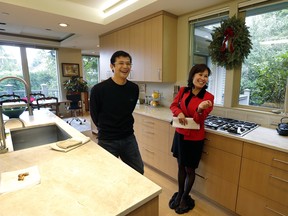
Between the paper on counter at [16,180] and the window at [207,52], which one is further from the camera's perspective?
the window at [207,52]

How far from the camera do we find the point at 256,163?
1538 millimetres

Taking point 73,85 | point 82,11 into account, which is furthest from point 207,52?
point 73,85

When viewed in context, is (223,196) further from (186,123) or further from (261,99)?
(261,99)

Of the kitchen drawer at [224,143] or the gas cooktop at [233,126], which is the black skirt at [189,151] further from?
the gas cooktop at [233,126]

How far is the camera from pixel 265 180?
150 centimetres

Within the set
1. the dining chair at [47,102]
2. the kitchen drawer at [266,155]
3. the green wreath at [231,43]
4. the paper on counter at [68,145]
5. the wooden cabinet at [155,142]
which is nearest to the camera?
the paper on counter at [68,145]

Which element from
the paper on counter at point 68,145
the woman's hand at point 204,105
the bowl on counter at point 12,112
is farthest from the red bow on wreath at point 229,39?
the bowl on counter at point 12,112

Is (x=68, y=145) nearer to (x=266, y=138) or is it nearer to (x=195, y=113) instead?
(x=195, y=113)

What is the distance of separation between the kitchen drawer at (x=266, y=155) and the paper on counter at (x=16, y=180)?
1642mm

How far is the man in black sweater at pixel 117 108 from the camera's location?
153 centimetres

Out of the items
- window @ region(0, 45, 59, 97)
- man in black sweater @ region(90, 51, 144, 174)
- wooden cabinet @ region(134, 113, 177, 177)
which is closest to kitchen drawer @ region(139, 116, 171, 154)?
wooden cabinet @ region(134, 113, 177, 177)

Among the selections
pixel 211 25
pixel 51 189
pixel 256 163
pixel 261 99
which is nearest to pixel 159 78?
pixel 211 25

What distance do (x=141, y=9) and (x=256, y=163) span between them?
2.28 metres

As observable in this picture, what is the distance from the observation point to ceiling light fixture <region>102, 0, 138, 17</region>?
257 cm
